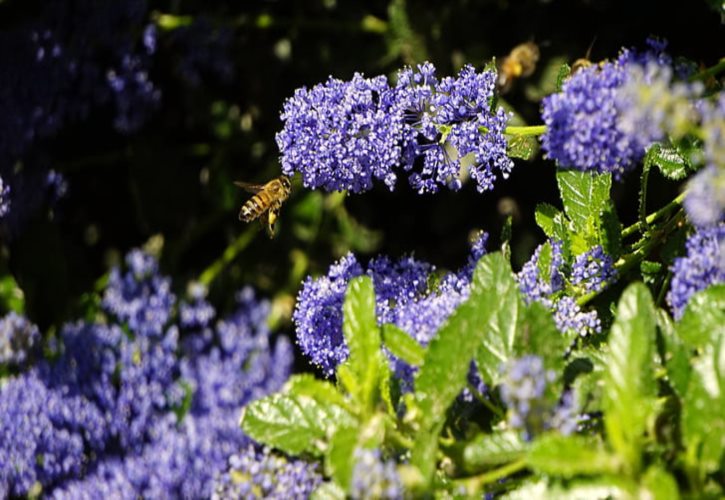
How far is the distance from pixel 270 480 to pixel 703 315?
2.52 feet

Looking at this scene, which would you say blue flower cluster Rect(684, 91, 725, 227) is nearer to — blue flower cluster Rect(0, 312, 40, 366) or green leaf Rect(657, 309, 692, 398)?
green leaf Rect(657, 309, 692, 398)

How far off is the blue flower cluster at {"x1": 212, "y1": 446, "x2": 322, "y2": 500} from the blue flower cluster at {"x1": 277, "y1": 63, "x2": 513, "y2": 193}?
20.5 inches

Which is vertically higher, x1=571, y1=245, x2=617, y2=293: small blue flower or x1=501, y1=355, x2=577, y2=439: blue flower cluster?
x1=571, y1=245, x2=617, y2=293: small blue flower

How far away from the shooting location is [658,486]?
1.21 metres

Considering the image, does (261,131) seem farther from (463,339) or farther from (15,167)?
(463,339)

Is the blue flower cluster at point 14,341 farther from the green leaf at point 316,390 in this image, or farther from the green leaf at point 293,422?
the green leaf at point 316,390

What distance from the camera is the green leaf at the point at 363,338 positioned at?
145 cm

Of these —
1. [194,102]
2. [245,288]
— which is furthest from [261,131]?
[245,288]

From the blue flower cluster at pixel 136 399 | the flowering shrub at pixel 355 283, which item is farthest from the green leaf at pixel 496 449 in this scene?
the blue flower cluster at pixel 136 399

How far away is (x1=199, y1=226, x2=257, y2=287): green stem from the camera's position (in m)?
3.35

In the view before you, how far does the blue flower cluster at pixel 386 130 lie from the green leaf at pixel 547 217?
0.23 metres

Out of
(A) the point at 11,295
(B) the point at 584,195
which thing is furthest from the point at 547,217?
(A) the point at 11,295

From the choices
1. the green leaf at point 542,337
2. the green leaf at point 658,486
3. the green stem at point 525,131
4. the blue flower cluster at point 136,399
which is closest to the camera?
the green leaf at point 658,486

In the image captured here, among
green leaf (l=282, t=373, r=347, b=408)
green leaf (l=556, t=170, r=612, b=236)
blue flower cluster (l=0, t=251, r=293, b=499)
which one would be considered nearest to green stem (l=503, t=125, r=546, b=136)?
green leaf (l=556, t=170, r=612, b=236)
